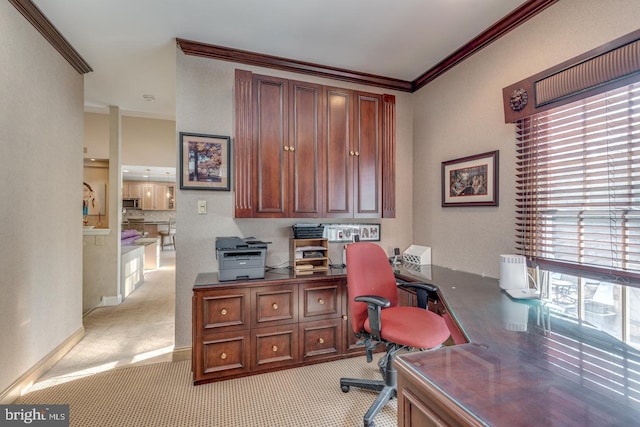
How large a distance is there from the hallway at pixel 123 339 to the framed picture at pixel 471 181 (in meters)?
3.02

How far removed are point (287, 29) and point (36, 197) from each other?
237cm

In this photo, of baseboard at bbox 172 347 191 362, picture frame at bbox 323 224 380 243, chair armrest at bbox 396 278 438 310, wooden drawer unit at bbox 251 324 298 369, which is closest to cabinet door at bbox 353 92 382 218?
picture frame at bbox 323 224 380 243

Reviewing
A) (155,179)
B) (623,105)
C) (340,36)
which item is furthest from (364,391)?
(155,179)

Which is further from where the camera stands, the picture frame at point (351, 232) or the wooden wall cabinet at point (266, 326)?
the picture frame at point (351, 232)

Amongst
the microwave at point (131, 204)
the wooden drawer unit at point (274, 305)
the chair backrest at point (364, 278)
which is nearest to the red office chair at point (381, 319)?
the chair backrest at point (364, 278)

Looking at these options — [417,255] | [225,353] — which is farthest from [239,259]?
[417,255]

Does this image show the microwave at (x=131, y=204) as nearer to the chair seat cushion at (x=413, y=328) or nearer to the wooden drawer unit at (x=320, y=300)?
the wooden drawer unit at (x=320, y=300)

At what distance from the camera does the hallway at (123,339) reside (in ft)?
8.05

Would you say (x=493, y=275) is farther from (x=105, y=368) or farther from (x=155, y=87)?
(x=155, y=87)

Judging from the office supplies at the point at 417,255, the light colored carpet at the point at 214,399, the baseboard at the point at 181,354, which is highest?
the office supplies at the point at 417,255

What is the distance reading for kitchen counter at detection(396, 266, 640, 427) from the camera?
0.71 metres

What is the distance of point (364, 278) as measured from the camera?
82.9 inches

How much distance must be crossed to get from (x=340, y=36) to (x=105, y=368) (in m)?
3.43

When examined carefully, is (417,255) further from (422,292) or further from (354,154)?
(354,154)
